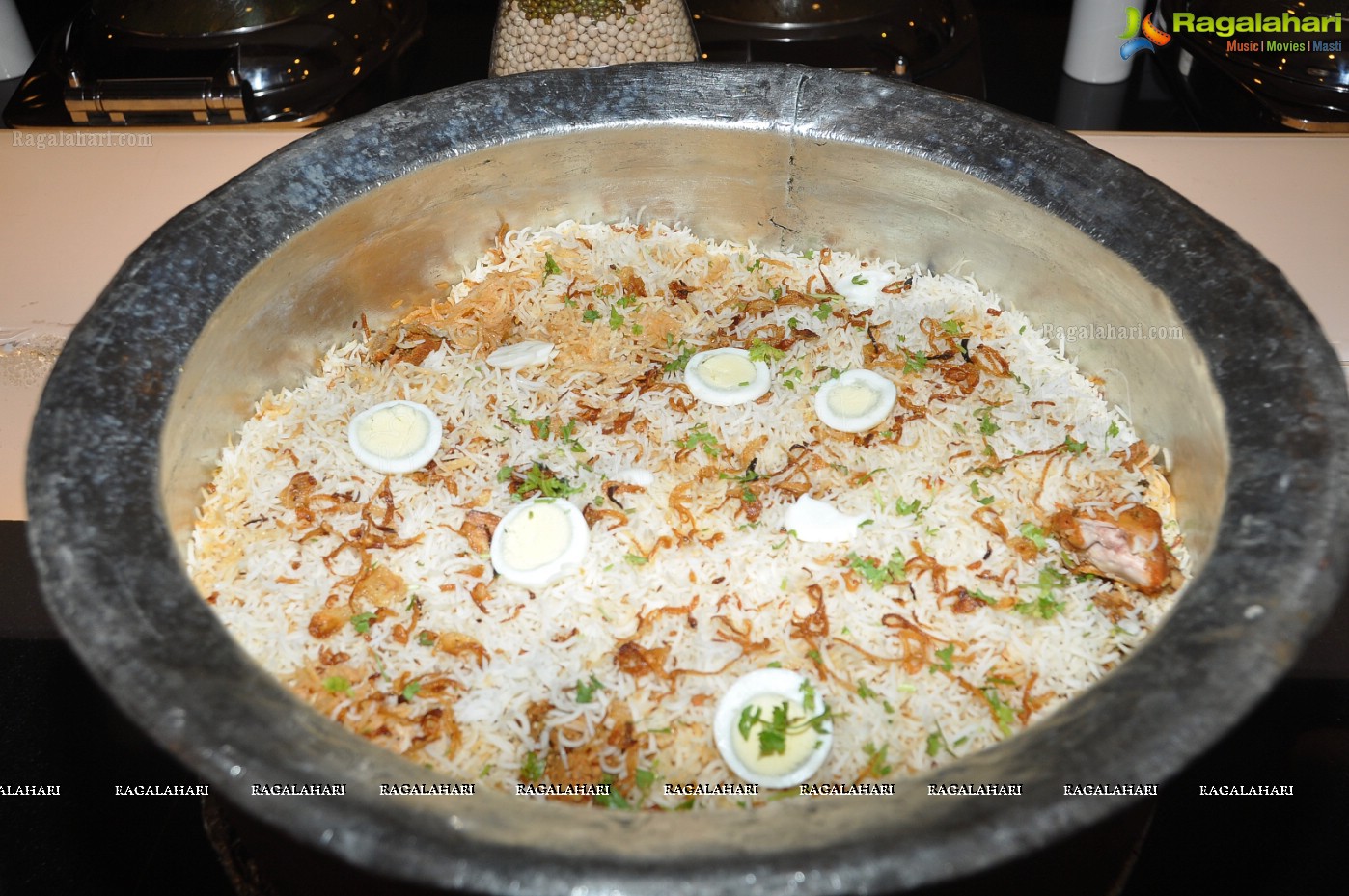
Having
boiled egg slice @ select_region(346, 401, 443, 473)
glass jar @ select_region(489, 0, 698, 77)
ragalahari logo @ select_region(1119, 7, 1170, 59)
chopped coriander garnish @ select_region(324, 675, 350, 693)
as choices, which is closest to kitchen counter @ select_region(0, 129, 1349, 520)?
glass jar @ select_region(489, 0, 698, 77)

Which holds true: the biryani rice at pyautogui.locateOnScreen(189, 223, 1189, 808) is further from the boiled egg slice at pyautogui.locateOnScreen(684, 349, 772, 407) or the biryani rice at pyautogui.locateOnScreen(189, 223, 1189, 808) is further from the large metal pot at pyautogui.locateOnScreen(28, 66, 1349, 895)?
the large metal pot at pyautogui.locateOnScreen(28, 66, 1349, 895)

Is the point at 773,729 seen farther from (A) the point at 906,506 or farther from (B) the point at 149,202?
(B) the point at 149,202

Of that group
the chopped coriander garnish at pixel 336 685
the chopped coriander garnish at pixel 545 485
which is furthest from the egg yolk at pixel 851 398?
the chopped coriander garnish at pixel 336 685

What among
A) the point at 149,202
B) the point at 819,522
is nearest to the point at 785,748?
the point at 819,522

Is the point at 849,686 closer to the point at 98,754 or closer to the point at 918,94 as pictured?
the point at 918,94

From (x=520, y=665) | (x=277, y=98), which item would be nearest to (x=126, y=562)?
(x=520, y=665)

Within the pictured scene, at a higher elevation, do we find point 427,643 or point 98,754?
point 427,643
